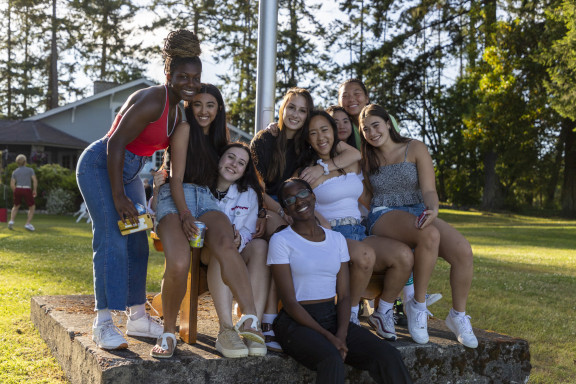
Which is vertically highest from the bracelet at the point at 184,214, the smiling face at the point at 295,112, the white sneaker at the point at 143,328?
the smiling face at the point at 295,112

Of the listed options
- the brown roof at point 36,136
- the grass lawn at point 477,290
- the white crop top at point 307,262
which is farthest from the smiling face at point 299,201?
the brown roof at point 36,136

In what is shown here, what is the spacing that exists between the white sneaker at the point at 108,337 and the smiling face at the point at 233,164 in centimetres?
122

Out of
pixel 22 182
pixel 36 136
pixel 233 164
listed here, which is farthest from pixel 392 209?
pixel 36 136

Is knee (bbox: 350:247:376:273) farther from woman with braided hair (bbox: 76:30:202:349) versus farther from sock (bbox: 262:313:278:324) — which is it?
woman with braided hair (bbox: 76:30:202:349)

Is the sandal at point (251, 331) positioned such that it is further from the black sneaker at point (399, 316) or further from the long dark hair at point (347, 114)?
the long dark hair at point (347, 114)

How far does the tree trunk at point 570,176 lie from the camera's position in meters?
26.9

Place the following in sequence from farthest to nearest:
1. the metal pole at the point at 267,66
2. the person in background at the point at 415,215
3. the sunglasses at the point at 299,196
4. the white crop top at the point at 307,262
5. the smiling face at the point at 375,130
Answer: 1. the metal pole at the point at 267,66
2. the smiling face at the point at 375,130
3. the person in background at the point at 415,215
4. the sunglasses at the point at 299,196
5. the white crop top at the point at 307,262

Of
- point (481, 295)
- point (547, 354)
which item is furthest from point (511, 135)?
point (547, 354)

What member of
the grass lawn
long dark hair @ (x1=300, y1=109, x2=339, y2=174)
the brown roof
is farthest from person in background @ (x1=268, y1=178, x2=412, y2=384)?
the brown roof

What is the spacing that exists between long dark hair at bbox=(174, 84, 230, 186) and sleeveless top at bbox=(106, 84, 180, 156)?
19 centimetres

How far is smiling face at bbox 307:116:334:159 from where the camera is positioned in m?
4.43

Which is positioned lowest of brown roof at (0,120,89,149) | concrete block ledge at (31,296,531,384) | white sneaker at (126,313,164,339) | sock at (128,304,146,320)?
concrete block ledge at (31,296,531,384)

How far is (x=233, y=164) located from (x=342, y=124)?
1.31m

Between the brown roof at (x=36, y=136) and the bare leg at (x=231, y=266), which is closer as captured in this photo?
the bare leg at (x=231, y=266)
